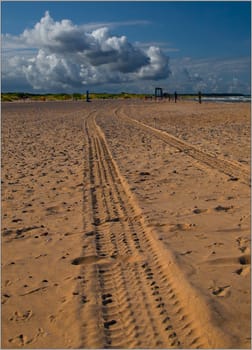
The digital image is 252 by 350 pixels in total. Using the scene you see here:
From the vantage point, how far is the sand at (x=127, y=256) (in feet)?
11.0

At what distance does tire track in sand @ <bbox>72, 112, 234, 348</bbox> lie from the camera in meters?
3.22

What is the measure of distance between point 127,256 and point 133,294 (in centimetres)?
84

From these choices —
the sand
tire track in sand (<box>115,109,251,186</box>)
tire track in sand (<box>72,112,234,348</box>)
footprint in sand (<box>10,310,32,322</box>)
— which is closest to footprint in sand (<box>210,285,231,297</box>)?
the sand

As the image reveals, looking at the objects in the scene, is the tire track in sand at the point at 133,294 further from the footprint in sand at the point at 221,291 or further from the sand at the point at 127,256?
the footprint in sand at the point at 221,291

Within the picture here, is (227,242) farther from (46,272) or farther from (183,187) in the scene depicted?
(183,187)

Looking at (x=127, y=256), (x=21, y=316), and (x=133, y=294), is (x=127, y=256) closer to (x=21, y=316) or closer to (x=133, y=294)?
(x=133, y=294)

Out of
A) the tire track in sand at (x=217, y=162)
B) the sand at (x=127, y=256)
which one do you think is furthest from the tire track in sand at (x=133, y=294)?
the tire track in sand at (x=217, y=162)

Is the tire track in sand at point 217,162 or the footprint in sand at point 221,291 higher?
the tire track in sand at point 217,162

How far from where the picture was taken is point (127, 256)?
464 centimetres

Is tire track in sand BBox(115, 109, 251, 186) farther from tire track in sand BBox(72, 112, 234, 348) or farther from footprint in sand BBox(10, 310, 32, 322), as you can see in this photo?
footprint in sand BBox(10, 310, 32, 322)

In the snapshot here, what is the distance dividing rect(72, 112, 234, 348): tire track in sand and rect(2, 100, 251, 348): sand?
11mm

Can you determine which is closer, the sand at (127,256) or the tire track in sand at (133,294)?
the tire track in sand at (133,294)

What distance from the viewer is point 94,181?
8.34 meters

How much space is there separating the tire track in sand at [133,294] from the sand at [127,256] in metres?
0.01
